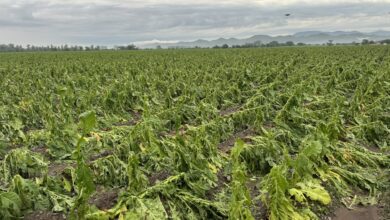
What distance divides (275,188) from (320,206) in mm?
869

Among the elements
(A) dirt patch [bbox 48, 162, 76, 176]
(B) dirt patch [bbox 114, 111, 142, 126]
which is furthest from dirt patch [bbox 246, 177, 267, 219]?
(B) dirt patch [bbox 114, 111, 142, 126]

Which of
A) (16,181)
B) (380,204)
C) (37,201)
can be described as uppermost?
(16,181)

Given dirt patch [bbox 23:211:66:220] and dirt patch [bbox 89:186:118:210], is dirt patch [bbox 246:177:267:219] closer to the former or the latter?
dirt patch [bbox 89:186:118:210]

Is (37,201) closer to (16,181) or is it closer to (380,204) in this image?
(16,181)

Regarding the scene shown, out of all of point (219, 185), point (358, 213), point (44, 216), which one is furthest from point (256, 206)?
point (44, 216)

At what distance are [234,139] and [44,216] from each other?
13.0 ft

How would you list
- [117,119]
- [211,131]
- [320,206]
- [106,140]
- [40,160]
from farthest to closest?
[117,119] → [211,131] → [106,140] → [40,160] → [320,206]

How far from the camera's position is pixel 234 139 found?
771cm

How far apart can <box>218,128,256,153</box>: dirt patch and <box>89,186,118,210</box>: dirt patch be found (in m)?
2.37

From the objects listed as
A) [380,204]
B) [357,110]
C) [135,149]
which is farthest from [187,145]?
[357,110]

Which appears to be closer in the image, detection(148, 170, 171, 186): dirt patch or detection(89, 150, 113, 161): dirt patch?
detection(148, 170, 171, 186): dirt patch

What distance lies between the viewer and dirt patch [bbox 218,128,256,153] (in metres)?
7.21

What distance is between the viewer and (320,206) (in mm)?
5086

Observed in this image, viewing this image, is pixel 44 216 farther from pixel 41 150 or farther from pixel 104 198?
pixel 41 150
